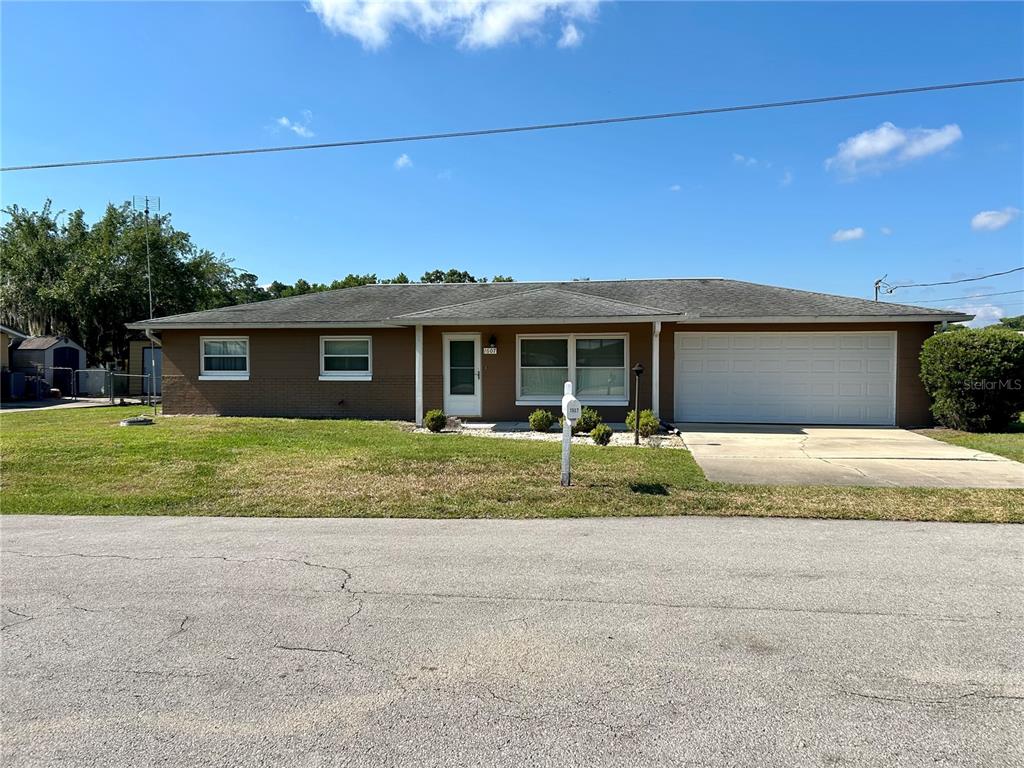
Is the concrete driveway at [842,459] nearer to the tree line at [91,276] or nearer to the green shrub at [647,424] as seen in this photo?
the green shrub at [647,424]

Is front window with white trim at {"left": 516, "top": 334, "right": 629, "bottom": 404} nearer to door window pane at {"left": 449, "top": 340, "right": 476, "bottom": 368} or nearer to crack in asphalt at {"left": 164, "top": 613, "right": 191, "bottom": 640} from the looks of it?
door window pane at {"left": 449, "top": 340, "right": 476, "bottom": 368}

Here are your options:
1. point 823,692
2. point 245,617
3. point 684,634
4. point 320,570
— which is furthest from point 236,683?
point 823,692

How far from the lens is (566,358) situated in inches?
555

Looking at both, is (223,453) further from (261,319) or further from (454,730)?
(454,730)

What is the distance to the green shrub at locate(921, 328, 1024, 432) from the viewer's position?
11758 millimetres

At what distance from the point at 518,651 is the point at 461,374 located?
11.5 m

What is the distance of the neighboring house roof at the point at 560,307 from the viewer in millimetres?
12898

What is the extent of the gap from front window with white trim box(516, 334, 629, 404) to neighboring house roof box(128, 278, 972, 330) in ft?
3.01

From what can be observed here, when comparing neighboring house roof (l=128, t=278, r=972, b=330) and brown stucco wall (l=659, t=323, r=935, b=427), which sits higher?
neighboring house roof (l=128, t=278, r=972, b=330)

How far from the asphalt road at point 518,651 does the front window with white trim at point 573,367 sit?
8.60 m

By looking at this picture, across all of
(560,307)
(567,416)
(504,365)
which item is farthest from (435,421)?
(567,416)

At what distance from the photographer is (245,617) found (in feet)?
12.4

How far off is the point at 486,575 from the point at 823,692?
7.76 feet

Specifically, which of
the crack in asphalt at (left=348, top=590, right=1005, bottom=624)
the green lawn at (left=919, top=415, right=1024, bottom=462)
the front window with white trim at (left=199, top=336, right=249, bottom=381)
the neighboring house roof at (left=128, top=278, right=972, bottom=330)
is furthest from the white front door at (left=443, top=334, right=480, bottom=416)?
the crack in asphalt at (left=348, top=590, right=1005, bottom=624)
